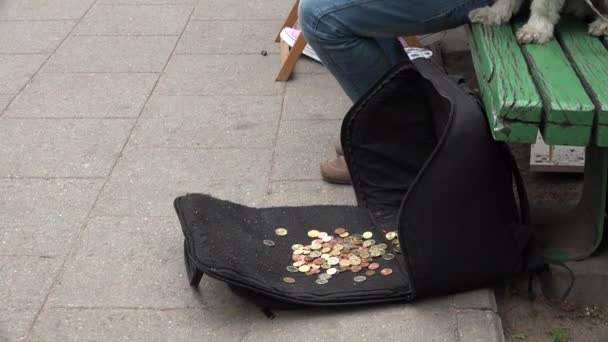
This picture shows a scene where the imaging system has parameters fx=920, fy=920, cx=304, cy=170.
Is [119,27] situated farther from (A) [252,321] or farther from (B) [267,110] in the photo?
(A) [252,321]

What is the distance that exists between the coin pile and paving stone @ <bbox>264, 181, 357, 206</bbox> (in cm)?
31

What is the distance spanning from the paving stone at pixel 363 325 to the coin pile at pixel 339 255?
132 mm

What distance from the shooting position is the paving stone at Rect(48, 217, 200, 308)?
3.09 metres

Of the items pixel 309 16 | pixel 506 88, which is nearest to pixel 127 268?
pixel 309 16

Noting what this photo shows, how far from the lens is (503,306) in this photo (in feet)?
10.3

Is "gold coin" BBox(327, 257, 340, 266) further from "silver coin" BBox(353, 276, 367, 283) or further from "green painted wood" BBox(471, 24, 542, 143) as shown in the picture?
"green painted wood" BBox(471, 24, 542, 143)

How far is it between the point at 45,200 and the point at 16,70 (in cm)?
154

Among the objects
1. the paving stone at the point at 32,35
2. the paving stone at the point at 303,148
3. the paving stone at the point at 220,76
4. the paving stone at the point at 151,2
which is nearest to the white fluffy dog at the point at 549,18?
the paving stone at the point at 303,148

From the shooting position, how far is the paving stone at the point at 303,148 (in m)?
3.93

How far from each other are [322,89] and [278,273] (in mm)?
1846

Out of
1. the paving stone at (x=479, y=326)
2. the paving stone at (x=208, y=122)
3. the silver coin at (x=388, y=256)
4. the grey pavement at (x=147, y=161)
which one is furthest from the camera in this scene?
the paving stone at (x=208, y=122)

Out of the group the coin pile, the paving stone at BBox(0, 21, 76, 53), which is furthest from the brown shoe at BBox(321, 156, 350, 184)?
the paving stone at BBox(0, 21, 76, 53)

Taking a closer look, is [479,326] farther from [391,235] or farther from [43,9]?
[43,9]

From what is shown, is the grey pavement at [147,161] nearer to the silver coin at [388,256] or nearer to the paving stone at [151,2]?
the paving stone at [151,2]
